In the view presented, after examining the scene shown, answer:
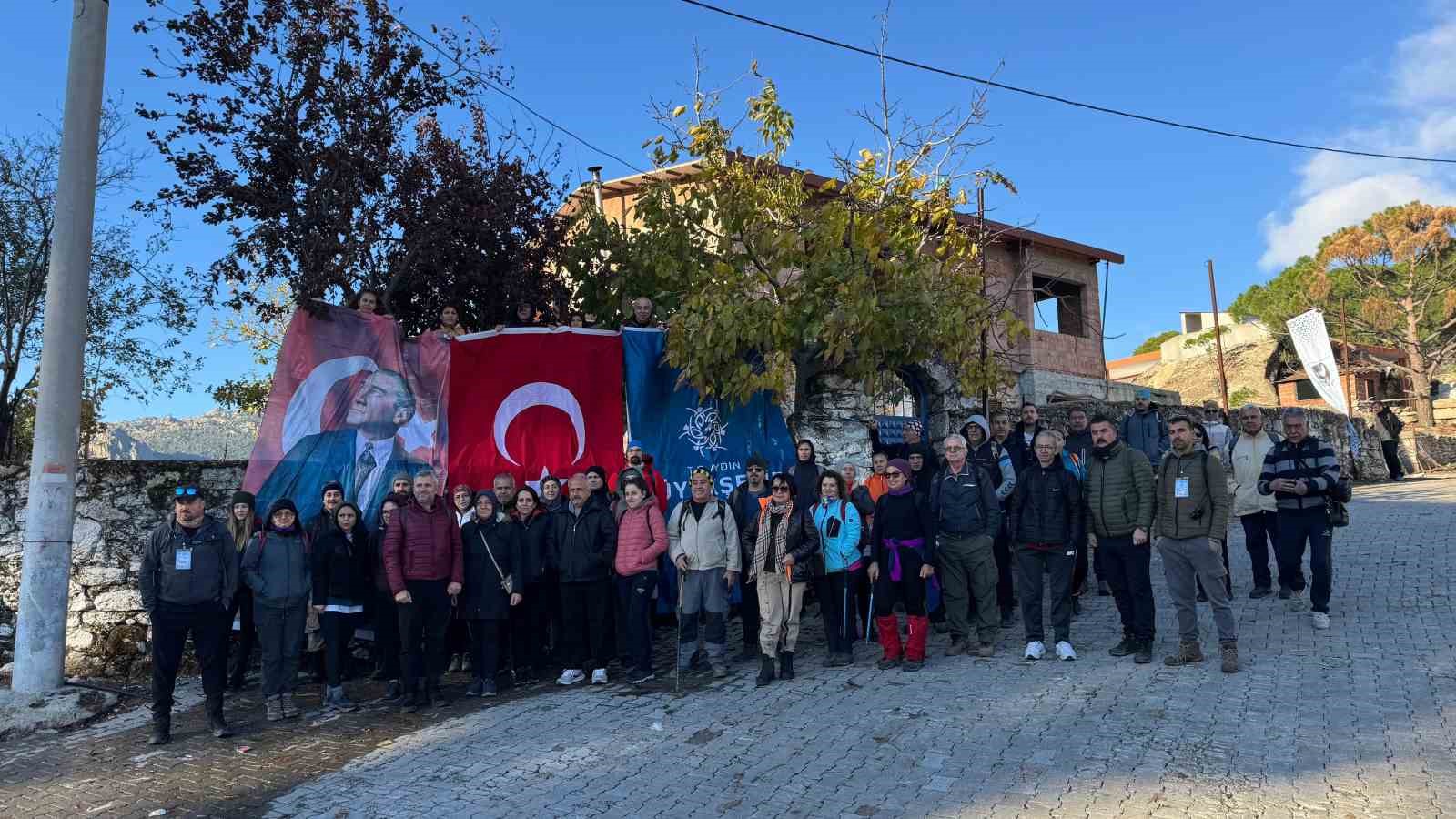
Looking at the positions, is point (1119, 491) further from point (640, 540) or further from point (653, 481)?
point (653, 481)

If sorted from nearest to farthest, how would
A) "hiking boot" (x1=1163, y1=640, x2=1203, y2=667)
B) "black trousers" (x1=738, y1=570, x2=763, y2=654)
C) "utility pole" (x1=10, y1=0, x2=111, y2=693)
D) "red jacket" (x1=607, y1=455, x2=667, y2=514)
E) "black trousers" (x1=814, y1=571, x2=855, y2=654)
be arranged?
"hiking boot" (x1=1163, y1=640, x2=1203, y2=667)
"utility pole" (x1=10, y1=0, x2=111, y2=693)
"black trousers" (x1=814, y1=571, x2=855, y2=654)
"black trousers" (x1=738, y1=570, x2=763, y2=654)
"red jacket" (x1=607, y1=455, x2=667, y2=514)

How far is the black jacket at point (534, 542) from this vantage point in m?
7.81

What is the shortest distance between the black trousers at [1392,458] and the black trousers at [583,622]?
21.7 metres

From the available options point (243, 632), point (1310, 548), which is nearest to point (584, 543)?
point (243, 632)

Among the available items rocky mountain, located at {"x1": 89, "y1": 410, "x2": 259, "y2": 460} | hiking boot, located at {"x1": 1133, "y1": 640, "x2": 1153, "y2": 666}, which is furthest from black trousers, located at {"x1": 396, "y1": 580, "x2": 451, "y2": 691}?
rocky mountain, located at {"x1": 89, "y1": 410, "x2": 259, "y2": 460}

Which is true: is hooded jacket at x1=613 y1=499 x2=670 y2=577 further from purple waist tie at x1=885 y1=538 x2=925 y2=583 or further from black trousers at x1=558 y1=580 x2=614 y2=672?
purple waist tie at x1=885 y1=538 x2=925 y2=583

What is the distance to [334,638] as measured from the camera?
7.43m

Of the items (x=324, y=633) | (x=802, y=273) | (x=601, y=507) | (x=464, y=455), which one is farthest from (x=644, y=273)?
(x=324, y=633)

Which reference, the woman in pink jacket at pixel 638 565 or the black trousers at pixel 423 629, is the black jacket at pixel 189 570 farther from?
the woman in pink jacket at pixel 638 565

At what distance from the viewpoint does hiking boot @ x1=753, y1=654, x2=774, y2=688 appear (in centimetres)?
718

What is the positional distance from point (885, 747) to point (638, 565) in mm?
2756

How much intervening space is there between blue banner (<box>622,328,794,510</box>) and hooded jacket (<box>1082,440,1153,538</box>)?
3.50 m

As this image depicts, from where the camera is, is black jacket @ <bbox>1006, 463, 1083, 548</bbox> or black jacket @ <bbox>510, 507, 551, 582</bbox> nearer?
black jacket @ <bbox>1006, 463, 1083, 548</bbox>

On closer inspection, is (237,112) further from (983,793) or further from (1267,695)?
(1267,695)
